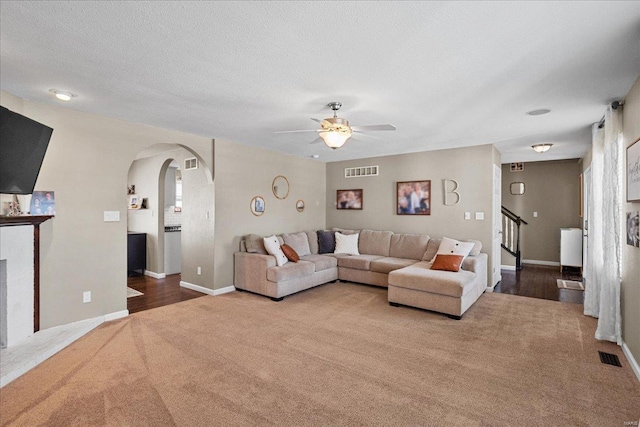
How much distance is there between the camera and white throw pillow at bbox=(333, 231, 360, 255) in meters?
A: 6.38

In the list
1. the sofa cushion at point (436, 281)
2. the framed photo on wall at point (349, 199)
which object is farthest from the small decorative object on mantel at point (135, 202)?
the sofa cushion at point (436, 281)

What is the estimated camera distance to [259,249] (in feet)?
17.8

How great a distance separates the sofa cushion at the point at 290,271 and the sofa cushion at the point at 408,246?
169 centimetres

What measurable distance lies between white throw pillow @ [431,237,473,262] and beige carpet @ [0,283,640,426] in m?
1.04

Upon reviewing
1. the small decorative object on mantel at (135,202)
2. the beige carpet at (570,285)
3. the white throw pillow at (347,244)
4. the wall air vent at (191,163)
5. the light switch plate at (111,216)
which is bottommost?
the beige carpet at (570,285)

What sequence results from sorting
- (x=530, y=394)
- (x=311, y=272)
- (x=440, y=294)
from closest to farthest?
(x=530, y=394) < (x=440, y=294) < (x=311, y=272)

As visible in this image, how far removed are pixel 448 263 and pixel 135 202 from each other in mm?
6143

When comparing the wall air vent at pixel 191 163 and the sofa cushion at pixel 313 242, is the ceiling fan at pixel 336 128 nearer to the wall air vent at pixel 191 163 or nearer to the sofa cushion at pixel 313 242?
the wall air vent at pixel 191 163

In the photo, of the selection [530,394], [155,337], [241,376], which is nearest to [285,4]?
[241,376]

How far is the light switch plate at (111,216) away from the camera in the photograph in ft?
12.8

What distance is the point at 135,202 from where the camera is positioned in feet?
22.0

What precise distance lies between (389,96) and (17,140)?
3.36m

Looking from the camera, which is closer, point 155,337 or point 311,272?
point 155,337

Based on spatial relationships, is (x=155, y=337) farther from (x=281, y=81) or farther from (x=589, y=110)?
(x=589, y=110)
